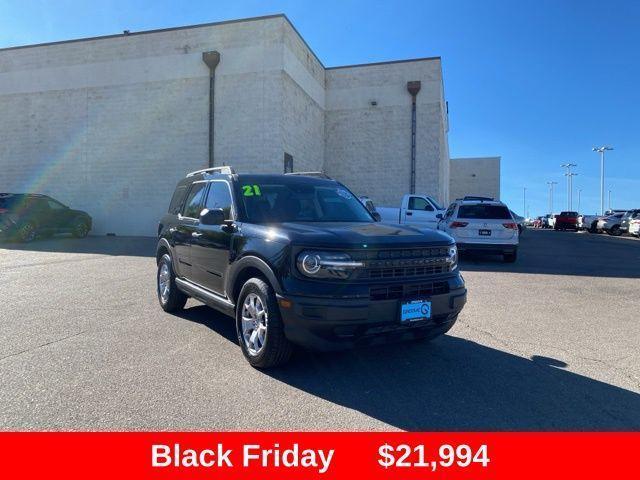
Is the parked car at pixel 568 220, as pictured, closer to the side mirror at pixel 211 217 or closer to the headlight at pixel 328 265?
the side mirror at pixel 211 217

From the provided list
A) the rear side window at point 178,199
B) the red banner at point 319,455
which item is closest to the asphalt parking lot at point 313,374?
the red banner at point 319,455

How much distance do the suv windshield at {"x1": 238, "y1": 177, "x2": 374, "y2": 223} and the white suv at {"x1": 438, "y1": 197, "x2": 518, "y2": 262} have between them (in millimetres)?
8001

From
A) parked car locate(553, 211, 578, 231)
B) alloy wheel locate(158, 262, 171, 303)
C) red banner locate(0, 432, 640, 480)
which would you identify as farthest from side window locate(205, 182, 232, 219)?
parked car locate(553, 211, 578, 231)

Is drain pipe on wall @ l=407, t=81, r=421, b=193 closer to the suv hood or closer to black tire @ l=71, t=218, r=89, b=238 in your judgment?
black tire @ l=71, t=218, r=89, b=238

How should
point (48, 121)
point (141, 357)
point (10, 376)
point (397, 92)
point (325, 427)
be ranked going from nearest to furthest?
point (325, 427), point (10, 376), point (141, 357), point (48, 121), point (397, 92)

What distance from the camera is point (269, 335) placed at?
393 cm

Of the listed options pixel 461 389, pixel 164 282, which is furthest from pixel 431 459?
pixel 164 282

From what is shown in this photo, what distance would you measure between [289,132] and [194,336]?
16.3 metres

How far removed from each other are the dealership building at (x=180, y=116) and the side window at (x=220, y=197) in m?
14.1

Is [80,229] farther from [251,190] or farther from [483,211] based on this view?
[251,190]

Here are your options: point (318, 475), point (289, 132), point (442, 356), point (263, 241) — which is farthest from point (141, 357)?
point (289, 132)

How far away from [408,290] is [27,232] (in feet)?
58.2

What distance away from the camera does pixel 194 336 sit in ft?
17.2

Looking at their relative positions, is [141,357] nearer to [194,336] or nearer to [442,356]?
[194,336]
